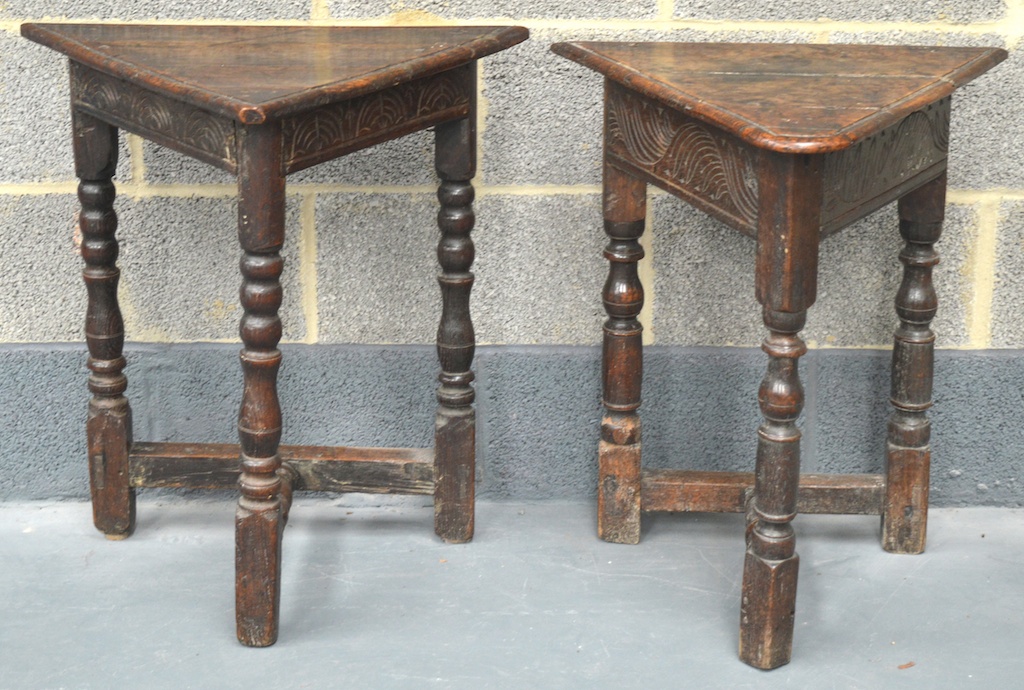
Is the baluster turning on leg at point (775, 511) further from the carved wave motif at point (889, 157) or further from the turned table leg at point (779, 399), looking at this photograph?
the carved wave motif at point (889, 157)

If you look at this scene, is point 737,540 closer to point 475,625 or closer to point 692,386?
point 692,386

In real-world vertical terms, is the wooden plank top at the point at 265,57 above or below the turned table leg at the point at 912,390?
above

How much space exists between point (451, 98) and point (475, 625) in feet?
2.67

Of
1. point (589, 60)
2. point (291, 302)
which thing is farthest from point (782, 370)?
point (291, 302)

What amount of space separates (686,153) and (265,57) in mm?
638

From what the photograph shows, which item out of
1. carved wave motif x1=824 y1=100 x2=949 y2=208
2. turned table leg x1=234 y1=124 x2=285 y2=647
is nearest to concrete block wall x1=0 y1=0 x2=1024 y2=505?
carved wave motif x1=824 y1=100 x2=949 y2=208

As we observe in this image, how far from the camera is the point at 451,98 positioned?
6.82 feet

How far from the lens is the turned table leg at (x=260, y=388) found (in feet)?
5.87

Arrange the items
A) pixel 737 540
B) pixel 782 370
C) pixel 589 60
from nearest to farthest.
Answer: pixel 782 370 < pixel 589 60 < pixel 737 540

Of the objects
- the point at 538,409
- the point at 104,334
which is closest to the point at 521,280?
the point at 538,409

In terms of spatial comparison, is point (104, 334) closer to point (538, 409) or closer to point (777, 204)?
point (538, 409)

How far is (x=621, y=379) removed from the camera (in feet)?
7.63

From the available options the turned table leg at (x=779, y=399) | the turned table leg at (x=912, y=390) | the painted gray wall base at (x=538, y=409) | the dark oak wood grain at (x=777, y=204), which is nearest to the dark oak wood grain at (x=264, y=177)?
the painted gray wall base at (x=538, y=409)

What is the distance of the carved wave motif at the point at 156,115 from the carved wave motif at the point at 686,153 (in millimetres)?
616
